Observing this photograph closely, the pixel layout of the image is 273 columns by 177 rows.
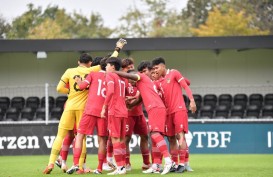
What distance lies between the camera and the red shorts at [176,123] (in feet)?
53.0

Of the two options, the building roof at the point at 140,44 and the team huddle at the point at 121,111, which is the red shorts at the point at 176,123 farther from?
the building roof at the point at 140,44

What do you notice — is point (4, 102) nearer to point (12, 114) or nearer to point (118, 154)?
point (12, 114)

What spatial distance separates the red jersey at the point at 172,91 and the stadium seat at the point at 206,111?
11.8m

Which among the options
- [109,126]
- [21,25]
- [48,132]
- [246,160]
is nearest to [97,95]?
[109,126]

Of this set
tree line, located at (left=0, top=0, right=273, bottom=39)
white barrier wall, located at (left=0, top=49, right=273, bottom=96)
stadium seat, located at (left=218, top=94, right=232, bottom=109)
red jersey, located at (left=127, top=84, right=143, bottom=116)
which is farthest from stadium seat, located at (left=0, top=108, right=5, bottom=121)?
tree line, located at (left=0, top=0, right=273, bottom=39)

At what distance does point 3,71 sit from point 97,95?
1474 cm

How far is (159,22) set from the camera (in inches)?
2397

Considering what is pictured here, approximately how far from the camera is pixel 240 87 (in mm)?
29000

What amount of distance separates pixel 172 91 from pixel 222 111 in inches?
476

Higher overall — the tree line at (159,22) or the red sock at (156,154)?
the tree line at (159,22)

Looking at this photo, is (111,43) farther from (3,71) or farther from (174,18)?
(174,18)

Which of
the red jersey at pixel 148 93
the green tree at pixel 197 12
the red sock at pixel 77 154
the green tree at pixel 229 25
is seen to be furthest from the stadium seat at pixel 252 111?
the green tree at pixel 197 12

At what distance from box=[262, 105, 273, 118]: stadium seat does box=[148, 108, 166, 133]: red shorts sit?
12167mm

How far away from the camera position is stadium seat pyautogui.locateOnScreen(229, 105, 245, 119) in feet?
91.5
